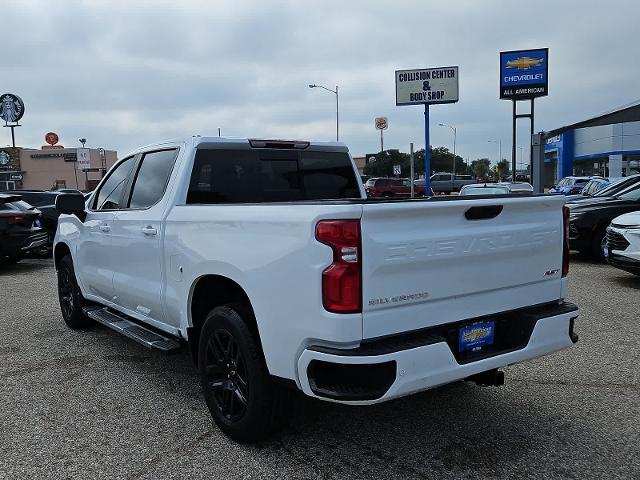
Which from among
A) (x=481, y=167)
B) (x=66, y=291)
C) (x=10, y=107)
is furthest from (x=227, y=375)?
(x=481, y=167)

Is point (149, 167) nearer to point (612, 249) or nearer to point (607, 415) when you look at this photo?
point (607, 415)

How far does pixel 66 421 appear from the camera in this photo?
13.5ft

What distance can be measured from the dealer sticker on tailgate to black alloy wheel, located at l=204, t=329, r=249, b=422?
1.26 m

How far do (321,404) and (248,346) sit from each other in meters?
1.16

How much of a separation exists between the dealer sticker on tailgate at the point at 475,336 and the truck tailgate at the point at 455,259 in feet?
0.25

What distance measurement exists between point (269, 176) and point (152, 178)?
0.97m

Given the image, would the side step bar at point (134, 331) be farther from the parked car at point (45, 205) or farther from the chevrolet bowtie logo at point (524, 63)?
the chevrolet bowtie logo at point (524, 63)

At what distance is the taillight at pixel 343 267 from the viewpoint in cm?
287

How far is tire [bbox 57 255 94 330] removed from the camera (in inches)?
254

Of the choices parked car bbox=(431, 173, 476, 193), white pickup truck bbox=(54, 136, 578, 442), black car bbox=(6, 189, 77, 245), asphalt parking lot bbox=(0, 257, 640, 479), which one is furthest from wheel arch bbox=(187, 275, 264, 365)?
parked car bbox=(431, 173, 476, 193)

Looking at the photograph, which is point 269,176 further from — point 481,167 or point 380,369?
point 481,167

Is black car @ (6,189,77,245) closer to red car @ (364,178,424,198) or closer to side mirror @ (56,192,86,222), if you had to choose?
side mirror @ (56,192,86,222)

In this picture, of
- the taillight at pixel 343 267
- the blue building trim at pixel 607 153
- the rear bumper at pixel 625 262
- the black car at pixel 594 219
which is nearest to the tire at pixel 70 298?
the taillight at pixel 343 267

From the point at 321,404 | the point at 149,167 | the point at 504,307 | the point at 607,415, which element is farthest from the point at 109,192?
the point at 607,415
